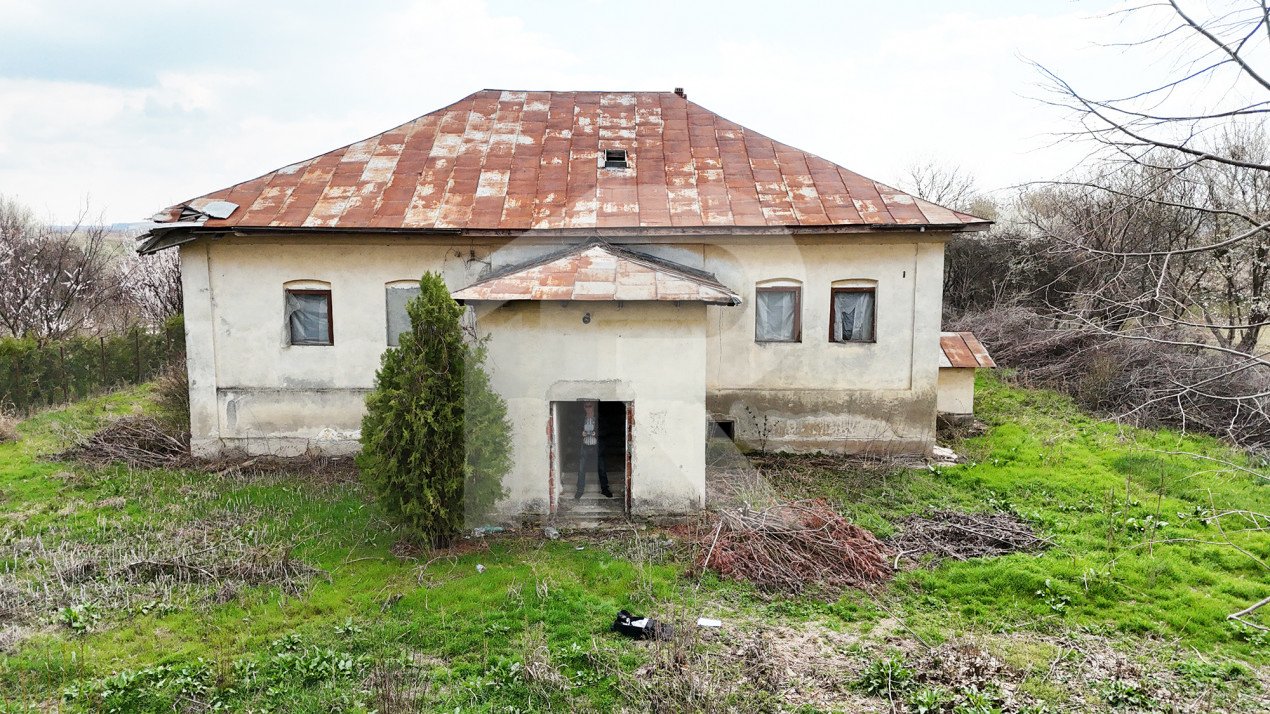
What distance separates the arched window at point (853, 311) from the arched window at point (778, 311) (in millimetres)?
546

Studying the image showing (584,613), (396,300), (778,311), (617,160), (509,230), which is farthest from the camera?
(617,160)

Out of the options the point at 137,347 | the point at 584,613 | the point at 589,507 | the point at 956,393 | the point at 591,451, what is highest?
the point at 137,347

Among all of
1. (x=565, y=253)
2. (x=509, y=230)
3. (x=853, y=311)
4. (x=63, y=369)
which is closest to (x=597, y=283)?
(x=565, y=253)

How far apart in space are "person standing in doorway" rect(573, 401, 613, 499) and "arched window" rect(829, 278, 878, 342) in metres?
4.53

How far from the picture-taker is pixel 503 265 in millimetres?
11617

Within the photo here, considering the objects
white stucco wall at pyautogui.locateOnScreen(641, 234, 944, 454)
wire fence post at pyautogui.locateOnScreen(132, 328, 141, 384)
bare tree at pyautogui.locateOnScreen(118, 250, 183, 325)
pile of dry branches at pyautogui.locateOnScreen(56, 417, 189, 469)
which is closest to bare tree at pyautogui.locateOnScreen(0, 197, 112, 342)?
bare tree at pyautogui.locateOnScreen(118, 250, 183, 325)

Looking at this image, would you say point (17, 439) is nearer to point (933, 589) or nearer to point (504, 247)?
point (504, 247)

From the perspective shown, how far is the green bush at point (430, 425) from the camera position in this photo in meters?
8.27

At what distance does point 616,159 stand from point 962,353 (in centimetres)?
727

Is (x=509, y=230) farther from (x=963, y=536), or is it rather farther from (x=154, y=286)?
(x=154, y=286)

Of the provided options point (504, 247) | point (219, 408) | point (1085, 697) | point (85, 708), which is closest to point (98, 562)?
point (85, 708)

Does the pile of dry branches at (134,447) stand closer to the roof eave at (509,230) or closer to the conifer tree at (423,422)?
the roof eave at (509,230)

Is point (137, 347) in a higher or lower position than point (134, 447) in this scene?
higher

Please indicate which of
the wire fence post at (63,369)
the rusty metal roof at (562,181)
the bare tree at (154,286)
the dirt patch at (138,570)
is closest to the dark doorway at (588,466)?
the rusty metal roof at (562,181)
